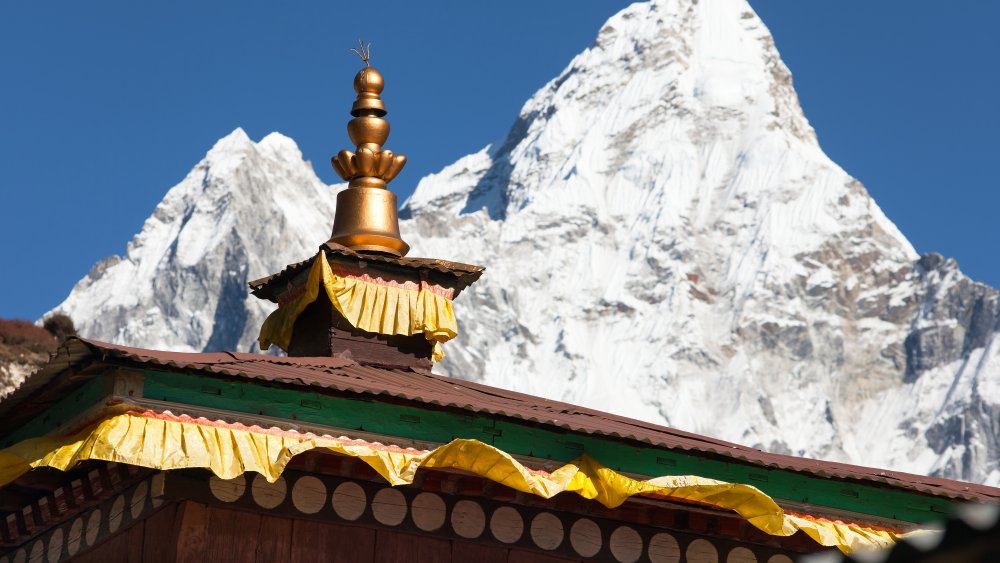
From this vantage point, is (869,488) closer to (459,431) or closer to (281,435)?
(459,431)

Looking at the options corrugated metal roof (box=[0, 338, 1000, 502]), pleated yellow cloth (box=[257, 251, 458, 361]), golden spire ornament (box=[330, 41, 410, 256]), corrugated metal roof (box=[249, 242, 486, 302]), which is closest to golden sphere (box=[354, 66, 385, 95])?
golden spire ornament (box=[330, 41, 410, 256])

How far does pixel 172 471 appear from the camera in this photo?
10.2m

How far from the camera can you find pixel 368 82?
16.3 metres

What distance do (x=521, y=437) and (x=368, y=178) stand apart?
17.2ft

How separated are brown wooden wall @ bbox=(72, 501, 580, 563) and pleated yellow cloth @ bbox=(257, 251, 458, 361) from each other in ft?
11.4

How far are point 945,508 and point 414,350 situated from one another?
14.7 feet

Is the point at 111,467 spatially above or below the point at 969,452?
below

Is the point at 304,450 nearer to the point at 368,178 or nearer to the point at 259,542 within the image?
the point at 259,542

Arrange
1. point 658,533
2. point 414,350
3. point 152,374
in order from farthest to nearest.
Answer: point 414,350, point 658,533, point 152,374

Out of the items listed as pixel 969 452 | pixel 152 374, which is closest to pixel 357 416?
pixel 152 374

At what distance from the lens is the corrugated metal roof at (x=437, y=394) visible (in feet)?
33.3

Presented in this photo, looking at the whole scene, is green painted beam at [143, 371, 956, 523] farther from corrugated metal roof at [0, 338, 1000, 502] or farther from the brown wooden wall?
the brown wooden wall

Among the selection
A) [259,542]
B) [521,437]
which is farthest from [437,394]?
[259,542]

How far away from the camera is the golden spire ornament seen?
1525cm
